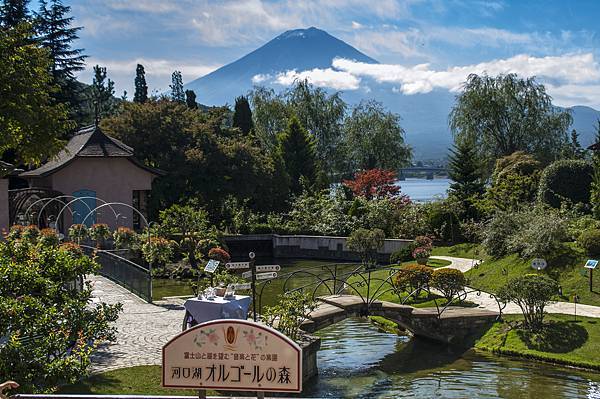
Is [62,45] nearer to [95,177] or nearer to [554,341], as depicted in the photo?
[95,177]

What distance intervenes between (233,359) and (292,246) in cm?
3252

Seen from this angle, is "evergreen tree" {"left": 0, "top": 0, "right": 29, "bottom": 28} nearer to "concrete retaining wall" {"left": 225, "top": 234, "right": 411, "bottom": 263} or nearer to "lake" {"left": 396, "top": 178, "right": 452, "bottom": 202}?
"concrete retaining wall" {"left": 225, "top": 234, "right": 411, "bottom": 263}

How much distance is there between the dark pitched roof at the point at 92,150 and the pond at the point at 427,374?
21.2 m

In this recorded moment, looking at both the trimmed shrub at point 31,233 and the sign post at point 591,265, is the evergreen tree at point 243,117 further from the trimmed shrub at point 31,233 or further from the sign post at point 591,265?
the sign post at point 591,265

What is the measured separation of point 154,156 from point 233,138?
6190 mm

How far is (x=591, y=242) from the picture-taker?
21047mm

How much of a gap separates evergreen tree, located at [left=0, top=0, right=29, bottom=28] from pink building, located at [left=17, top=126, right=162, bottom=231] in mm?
10667

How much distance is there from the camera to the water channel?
44.2 feet

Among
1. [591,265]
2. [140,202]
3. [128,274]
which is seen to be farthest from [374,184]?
[591,265]

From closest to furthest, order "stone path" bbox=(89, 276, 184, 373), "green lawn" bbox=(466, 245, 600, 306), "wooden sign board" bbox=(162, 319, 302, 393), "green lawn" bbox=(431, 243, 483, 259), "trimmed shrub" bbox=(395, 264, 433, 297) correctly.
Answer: "wooden sign board" bbox=(162, 319, 302, 393)
"stone path" bbox=(89, 276, 184, 373)
"green lawn" bbox=(466, 245, 600, 306)
"trimmed shrub" bbox=(395, 264, 433, 297)
"green lawn" bbox=(431, 243, 483, 259)

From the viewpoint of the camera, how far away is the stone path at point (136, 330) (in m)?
13.4

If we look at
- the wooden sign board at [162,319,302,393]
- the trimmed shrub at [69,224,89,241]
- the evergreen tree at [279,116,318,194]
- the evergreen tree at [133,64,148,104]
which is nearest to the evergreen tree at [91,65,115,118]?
the evergreen tree at [133,64,148,104]

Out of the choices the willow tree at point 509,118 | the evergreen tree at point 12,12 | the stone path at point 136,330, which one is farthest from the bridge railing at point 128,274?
the willow tree at point 509,118

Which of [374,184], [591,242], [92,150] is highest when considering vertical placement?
[92,150]
